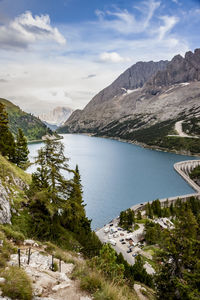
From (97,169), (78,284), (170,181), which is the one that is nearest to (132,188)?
(170,181)

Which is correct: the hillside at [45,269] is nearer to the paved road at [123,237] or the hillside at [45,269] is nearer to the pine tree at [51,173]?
the pine tree at [51,173]

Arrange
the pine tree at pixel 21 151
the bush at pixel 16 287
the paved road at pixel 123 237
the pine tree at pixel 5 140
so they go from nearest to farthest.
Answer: the bush at pixel 16 287
the pine tree at pixel 5 140
the paved road at pixel 123 237
the pine tree at pixel 21 151

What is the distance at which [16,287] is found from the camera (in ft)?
18.3

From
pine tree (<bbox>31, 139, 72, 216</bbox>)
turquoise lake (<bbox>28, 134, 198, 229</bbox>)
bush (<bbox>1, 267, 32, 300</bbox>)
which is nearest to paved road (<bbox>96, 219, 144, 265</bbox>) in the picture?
turquoise lake (<bbox>28, 134, 198, 229</bbox>)

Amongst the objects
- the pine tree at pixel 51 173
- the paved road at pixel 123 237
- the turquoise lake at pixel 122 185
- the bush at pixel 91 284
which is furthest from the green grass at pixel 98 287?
the turquoise lake at pixel 122 185

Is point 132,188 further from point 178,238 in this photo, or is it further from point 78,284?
point 78,284

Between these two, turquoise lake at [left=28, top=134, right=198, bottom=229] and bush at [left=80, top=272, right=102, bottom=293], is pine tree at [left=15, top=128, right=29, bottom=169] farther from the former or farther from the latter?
bush at [left=80, top=272, right=102, bottom=293]

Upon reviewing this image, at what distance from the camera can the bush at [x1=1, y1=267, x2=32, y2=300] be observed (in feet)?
18.0

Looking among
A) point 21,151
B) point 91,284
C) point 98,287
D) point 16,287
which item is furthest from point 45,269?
point 21,151

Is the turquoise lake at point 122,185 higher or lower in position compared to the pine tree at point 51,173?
lower

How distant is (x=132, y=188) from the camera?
92125mm

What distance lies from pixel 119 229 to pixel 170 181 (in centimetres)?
6304

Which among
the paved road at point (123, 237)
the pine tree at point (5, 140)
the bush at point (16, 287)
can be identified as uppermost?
the pine tree at point (5, 140)

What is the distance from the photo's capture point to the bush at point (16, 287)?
548 cm
